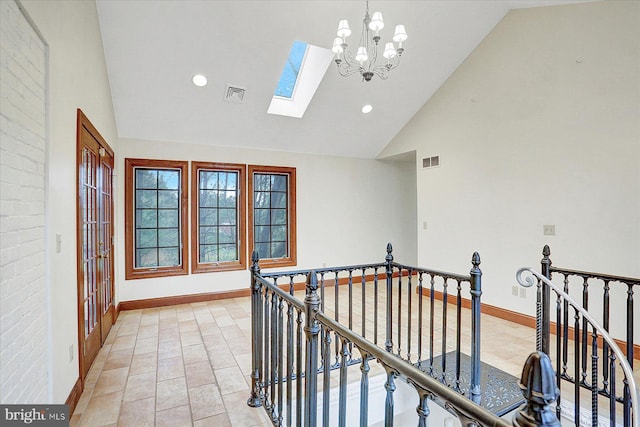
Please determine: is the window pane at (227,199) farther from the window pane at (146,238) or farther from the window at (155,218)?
the window pane at (146,238)

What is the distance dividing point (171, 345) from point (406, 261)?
16.5 feet

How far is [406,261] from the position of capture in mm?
6980

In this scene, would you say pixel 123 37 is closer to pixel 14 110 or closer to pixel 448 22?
pixel 14 110

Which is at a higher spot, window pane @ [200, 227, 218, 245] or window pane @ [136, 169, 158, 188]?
window pane @ [136, 169, 158, 188]

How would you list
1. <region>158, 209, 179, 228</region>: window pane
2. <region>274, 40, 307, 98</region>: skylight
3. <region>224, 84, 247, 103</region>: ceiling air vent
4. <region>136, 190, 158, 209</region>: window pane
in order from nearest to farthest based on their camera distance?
<region>224, 84, 247, 103</region>: ceiling air vent → <region>274, 40, 307, 98</region>: skylight → <region>136, 190, 158, 209</region>: window pane → <region>158, 209, 179, 228</region>: window pane

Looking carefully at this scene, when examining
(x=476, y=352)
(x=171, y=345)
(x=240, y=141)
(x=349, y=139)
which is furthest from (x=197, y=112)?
(x=476, y=352)

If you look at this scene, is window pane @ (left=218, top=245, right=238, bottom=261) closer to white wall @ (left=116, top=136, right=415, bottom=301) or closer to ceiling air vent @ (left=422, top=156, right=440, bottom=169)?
white wall @ (left=116, top=136, right=415, bottom=301)

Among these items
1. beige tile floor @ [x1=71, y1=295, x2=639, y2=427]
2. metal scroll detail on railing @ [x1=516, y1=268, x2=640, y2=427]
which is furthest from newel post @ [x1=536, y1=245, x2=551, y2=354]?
beige tile floor @ [x1=71, y1=295, x2=639, y2=427]

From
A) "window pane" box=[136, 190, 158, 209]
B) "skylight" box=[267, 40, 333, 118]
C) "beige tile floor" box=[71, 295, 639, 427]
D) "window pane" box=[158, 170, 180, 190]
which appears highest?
"skylight" box=[267, 40, 333, 118]

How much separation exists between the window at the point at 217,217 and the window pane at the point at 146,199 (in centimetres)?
52

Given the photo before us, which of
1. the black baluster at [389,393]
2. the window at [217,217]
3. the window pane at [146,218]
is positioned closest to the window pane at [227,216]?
the window at [217,217]

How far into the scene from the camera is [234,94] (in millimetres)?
4301

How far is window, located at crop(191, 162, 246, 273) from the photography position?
494 centimetres

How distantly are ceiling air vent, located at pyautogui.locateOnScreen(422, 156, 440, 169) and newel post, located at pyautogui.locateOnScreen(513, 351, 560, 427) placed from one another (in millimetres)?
4777
